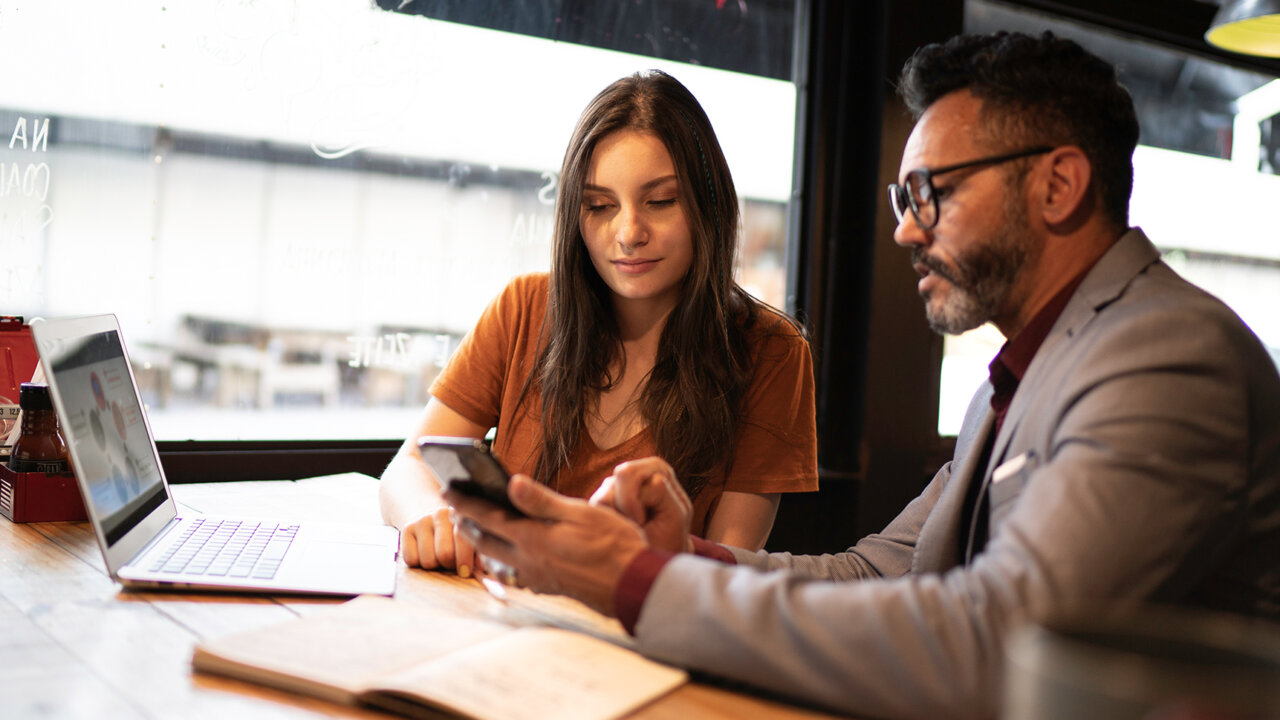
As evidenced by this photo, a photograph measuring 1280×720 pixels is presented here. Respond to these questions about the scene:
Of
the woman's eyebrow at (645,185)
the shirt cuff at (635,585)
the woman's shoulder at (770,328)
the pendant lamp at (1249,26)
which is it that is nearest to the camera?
the shirt cuff at (635,585)

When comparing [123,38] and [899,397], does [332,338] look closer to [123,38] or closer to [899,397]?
[123,38]

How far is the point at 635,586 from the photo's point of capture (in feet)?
3.09

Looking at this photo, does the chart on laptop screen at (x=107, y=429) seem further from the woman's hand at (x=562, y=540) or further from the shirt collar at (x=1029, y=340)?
the shirt collar at (x=1029, y=340)

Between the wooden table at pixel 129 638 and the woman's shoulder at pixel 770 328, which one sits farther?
the woman's shoulder at pixel 770 328

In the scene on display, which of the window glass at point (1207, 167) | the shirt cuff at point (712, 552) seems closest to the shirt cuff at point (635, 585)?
the shirt cuff at point (712, 552)

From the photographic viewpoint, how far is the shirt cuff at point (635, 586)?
0.94 meters

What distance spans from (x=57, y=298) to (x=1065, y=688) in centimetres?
237

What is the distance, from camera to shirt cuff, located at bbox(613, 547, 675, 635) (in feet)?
3.08

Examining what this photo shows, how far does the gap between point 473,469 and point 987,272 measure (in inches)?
28.5

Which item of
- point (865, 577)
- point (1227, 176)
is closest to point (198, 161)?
point (865, 577)

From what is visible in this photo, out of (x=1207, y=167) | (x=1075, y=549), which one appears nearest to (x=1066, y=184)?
(x=1075, y=549)

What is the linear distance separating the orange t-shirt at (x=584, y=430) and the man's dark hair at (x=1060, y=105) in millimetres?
683

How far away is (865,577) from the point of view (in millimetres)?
1401

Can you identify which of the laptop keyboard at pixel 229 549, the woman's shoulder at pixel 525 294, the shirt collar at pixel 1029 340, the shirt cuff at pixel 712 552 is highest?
A: the woman's shoulder at pixel 525 294
